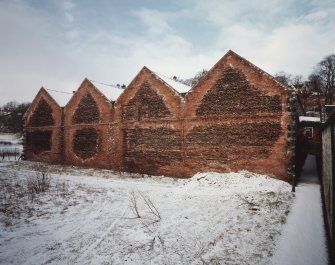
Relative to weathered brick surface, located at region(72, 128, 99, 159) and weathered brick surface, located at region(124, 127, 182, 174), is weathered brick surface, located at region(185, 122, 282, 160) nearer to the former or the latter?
weathered brick surface, located at region(124, 127, 182, 174)

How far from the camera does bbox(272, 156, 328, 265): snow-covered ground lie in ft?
20.5

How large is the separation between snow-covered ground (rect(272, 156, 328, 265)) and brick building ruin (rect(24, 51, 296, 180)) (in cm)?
445

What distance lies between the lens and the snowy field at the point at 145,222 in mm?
6527

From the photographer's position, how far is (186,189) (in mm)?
14016

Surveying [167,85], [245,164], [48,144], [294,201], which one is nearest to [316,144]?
[245,164]

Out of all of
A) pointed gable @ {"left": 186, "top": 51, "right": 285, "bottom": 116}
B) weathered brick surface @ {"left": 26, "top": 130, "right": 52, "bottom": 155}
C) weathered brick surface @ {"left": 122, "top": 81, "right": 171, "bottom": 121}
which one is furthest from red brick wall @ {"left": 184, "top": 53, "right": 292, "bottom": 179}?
weathered brick surface @ {"left": 26, "top": 130, "right": 52, "bottom": 155}

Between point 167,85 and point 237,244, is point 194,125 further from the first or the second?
point 237,244

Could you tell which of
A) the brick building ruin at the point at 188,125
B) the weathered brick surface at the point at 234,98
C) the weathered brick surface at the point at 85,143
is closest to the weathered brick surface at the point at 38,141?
the brick building ruin at the point at 188,125

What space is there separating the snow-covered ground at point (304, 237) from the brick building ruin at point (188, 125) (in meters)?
4.45

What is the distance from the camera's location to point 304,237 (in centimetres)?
746

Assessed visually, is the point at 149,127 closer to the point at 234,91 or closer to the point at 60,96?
the point at 234,91

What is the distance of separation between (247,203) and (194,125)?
24.0 feet

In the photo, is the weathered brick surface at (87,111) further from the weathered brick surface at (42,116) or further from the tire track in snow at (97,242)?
the tire track in snow at (97,242)

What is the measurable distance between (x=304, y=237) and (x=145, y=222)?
4.78 metres
